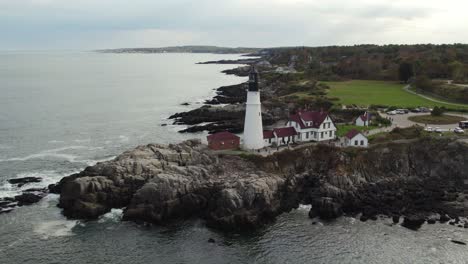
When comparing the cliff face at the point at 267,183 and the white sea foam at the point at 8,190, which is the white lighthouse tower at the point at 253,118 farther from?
the white sea foam at the point at 8,190

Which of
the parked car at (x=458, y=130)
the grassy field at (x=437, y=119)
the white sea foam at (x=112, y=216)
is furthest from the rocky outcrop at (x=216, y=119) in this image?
the white sea foam at (x=112, y=216)

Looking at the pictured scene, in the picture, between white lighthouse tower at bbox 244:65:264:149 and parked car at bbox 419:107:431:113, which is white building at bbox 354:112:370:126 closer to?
parked car at bbox 419:107:431:113

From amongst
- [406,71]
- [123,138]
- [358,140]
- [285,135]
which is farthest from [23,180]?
[406,71]

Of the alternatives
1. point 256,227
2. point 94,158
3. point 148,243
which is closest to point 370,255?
point 256,227

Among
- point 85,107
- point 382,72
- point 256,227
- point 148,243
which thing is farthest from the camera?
point 382,72

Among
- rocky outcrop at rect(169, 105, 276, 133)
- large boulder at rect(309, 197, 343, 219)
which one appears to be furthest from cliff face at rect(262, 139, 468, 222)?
rocky outcrop at rect(169, 105, 276, 133)

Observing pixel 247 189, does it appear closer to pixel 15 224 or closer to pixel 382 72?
pixel 15 224
